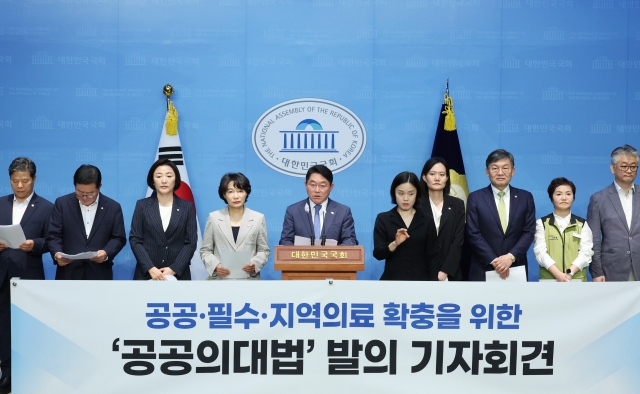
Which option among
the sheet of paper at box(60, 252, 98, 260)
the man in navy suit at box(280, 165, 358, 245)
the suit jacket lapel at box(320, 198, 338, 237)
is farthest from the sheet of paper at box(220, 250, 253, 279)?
the sheet of paper at box(60, 252, 98, 260)

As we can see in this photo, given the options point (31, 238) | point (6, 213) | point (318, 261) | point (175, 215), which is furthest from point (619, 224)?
point (6, 213)

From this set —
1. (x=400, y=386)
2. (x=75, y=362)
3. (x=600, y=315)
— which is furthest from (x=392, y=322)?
(x=75, y=362)

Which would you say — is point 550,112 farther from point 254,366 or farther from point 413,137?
point 254,366

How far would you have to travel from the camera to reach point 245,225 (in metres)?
3.90

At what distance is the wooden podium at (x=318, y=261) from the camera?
3285 millimetres

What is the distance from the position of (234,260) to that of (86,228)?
1.02 metres

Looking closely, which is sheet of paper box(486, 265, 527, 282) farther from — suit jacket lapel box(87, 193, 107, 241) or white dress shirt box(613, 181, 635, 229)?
suit jacket lapel box(87, 193, 107, 241)

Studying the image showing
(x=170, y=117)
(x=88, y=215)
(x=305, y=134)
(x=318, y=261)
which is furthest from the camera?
(x=305, y=134)

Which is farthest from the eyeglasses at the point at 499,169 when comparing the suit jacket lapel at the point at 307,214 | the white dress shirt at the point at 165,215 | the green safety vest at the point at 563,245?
the white dress shirt at the point at 165,215

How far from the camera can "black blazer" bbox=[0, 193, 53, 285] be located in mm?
4020

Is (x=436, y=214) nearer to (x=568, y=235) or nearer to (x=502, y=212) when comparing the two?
(x=502, y=212)

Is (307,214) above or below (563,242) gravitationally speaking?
above

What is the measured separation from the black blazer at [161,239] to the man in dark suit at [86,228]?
0.57ft

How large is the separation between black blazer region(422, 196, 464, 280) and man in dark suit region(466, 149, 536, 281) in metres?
A: 0.12
